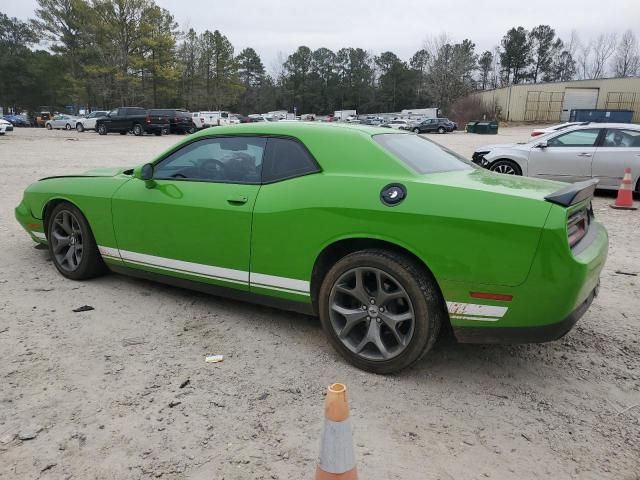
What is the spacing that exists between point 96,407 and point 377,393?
156cm

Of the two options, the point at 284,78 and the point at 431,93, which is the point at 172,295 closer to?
the point at 431,93

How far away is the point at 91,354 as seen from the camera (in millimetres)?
3342

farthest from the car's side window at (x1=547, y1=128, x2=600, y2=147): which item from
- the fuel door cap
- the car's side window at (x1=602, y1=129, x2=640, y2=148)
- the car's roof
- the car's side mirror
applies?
the car's side mirror

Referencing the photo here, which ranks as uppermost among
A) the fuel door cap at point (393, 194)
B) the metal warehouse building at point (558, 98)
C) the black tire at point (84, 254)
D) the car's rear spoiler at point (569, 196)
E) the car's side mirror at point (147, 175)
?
the metal warehouse building at point (558, 98)

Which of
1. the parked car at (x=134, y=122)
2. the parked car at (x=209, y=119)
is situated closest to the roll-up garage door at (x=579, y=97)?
the parked car at (x=209, y=119)

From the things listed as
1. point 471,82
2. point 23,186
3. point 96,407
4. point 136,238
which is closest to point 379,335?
point 96,407

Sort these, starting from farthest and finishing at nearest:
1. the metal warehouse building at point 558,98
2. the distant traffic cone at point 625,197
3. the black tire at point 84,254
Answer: the metal warehouse building at point 558,98 → the distant traffic cone at point 625,197 → the black tire at point 84,254

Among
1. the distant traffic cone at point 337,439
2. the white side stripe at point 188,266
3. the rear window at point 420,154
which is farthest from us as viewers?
the white side stripe at point 188,266

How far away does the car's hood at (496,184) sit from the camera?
2840mm

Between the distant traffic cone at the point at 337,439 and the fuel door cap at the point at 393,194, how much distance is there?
4.63 feet

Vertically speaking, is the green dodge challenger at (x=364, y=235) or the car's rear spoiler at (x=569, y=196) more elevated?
the car's rear spoiler at (x=569, y=196)

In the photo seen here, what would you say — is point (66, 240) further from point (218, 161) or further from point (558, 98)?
point (558, 98)

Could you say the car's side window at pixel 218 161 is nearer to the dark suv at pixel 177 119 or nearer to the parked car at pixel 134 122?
the parked car at pixel 134 122

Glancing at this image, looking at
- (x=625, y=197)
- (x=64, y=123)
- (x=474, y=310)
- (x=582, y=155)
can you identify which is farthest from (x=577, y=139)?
(x=64, y=123)
